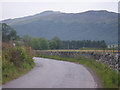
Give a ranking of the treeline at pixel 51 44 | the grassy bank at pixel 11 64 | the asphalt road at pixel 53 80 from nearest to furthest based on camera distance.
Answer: the asphalt road at pixel 53 80 → the grassy bank at pixel 11 64 → the treeline at pixel 51 44

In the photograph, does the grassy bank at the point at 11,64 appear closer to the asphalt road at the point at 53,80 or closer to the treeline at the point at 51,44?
the asphalt road at the point at 53,80

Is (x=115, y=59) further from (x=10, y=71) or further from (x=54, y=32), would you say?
(x=54, y=32)

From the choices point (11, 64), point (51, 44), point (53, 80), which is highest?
point (11, 64)

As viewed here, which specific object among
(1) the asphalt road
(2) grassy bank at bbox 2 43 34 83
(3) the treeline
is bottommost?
(3) the treeline

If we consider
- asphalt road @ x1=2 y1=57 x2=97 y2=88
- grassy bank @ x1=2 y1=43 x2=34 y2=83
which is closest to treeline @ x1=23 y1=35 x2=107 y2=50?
grassy bank @ x1=2 y1=43 x2=34 y2=83

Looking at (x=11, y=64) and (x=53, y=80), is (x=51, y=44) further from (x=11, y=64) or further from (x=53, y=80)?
(x=53, y=80)

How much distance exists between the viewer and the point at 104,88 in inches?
498

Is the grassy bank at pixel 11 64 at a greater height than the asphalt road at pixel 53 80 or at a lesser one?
greater

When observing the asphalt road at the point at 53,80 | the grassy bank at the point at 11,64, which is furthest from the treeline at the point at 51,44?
the asphalt road at the point at 53,80

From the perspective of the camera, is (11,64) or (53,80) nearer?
(53,80)

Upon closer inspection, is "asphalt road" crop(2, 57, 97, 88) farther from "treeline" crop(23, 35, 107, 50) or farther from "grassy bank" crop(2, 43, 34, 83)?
"treeline" crop(23, 35, 107, 50)

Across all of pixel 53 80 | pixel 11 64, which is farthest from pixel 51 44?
pixel 53 80

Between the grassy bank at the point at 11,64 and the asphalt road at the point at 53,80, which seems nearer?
the asphalt road at the point at 53,80

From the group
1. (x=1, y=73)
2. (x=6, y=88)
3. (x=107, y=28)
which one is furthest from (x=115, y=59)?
(x=107, y=28)
